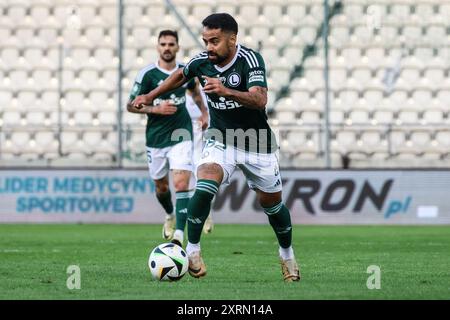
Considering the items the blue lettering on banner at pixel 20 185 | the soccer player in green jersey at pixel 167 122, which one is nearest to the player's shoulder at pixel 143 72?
the soccer player in green jersey at pixel 167 122

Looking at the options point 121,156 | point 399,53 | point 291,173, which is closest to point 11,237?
point 121,156

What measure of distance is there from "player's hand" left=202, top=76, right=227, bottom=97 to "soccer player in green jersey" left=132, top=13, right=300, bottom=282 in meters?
0.26

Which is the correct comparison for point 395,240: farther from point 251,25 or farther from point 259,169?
point 251,25

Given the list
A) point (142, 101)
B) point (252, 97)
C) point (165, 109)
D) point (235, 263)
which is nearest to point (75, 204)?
point (165, 109)

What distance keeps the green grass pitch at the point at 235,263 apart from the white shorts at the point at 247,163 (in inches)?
30.8

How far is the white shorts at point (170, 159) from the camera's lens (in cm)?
1325

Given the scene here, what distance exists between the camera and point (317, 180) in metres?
18.7

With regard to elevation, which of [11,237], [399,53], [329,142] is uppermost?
[399,53]

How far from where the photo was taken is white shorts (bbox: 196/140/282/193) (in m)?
8.70

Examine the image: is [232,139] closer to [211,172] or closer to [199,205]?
[211,172]

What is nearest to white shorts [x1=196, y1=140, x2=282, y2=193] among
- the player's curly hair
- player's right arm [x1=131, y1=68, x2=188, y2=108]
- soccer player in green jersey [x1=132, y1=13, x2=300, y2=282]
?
soccer player in green jersey [x1=132, y1=13, x2=300, y2=282]

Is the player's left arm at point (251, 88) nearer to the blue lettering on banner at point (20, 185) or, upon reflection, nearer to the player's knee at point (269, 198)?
the player's knee at point (269, 198)
